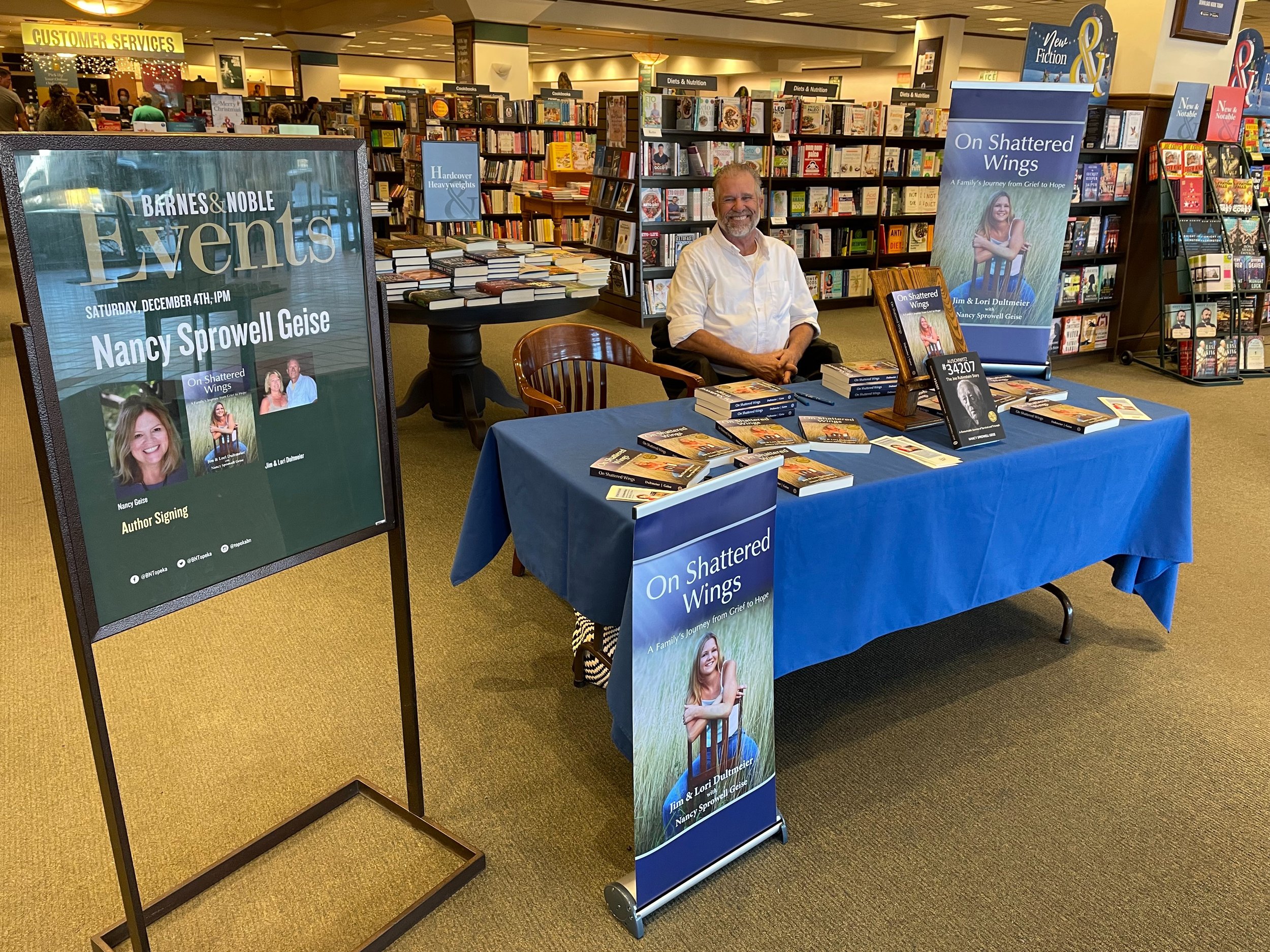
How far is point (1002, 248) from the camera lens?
3516mm

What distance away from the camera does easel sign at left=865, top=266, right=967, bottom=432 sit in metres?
2.39

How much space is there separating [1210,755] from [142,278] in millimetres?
2565

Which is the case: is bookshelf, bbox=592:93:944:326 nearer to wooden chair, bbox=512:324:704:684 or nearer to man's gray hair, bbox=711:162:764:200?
man's gray hair, bbox=711:162:764:200

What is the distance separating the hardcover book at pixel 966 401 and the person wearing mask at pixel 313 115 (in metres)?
7.87

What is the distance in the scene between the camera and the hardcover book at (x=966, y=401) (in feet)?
7.43

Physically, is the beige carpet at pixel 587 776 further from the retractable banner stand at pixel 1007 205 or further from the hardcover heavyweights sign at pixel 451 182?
the hardcover heavyweights sign at pixel 451 182

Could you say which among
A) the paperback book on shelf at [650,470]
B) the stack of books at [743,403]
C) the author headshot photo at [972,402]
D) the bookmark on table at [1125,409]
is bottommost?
the bookmark on table at [1125,409]

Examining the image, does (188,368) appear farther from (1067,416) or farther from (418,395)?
(418,395)

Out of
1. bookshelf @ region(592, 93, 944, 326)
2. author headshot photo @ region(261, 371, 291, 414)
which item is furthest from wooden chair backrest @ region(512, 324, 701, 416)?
bookshelf @ region(592, 93, 944, 326)

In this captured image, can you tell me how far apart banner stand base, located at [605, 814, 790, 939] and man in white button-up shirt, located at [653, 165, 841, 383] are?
194 cm

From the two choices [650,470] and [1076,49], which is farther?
[1076,49]

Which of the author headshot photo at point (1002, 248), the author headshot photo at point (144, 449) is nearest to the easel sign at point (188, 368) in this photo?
the author headshot photo at point (144, 449)

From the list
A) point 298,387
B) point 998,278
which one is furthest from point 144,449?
point 998,278

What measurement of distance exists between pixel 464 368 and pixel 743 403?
2.54m
